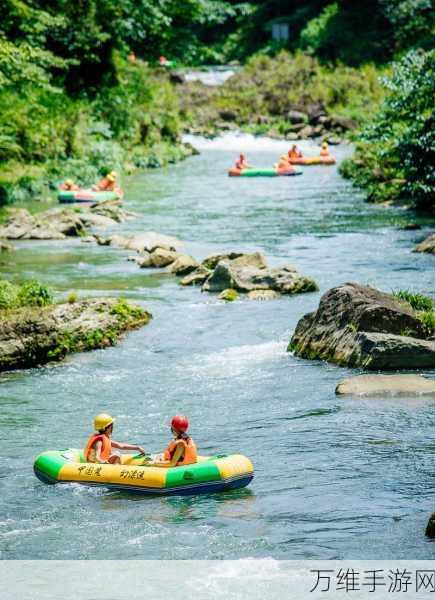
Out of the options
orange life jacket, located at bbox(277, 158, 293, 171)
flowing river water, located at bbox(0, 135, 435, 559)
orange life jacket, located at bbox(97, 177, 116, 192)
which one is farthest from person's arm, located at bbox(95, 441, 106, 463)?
orange life jacket, located at bbox(277, 158, 293, 171)

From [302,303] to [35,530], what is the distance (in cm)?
873

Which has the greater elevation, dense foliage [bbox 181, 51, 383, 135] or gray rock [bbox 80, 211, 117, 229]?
dense foliage [bbox 181, 51, 383, 135]

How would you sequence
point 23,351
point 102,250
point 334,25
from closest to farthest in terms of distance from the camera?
1. point 23,351
2. point 102,250
3. point 334,25

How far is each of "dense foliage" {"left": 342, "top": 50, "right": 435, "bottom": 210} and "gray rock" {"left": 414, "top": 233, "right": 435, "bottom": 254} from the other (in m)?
4.27

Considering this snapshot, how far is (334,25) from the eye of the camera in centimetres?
6088

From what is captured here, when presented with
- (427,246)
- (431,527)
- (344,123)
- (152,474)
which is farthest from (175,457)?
(344,123)

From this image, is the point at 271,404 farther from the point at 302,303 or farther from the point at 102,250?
the point at 102,250

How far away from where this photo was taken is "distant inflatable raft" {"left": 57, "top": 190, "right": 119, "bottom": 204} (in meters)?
29.0

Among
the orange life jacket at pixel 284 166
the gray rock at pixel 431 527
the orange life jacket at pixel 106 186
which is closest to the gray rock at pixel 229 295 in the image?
the gray rock at pixel 431 527

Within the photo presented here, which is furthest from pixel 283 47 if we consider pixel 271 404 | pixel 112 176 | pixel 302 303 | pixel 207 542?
pixel 207 542

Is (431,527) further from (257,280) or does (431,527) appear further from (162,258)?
(162,258)

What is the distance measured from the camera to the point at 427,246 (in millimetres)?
21422

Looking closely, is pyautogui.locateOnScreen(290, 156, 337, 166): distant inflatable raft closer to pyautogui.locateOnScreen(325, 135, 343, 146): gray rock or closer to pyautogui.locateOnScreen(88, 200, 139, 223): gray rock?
pyautogui.locateOnScreen(325, 135, 343, 146): gray rock

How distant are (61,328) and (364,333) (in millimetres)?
4273
